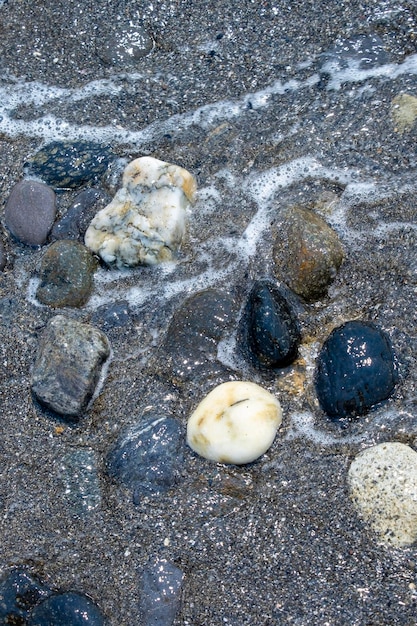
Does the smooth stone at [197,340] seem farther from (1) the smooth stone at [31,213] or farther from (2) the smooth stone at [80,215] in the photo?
(1) the smooth stone at [31,213]

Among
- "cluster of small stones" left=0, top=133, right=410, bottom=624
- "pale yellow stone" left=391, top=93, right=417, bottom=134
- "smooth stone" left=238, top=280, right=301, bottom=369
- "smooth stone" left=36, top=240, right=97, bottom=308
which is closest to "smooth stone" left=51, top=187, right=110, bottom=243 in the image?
"cluster of small stones" left=0, top=133, right=410, bottom=624

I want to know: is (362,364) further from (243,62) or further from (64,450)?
(243,62)

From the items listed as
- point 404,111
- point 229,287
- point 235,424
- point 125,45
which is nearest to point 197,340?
point 229,287

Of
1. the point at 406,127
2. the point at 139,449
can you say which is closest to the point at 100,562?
→ the point at 139,449

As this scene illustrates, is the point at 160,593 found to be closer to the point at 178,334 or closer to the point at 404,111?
the point at 178,334

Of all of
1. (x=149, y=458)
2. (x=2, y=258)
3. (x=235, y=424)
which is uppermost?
(x=2, y=258)

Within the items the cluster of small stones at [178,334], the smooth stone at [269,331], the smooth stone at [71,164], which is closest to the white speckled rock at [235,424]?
the cluster of small stones at [178,334]
